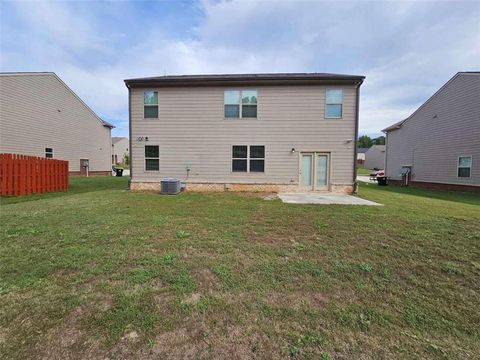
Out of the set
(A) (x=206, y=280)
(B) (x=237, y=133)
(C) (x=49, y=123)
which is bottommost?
(A) (x=206, y=280)

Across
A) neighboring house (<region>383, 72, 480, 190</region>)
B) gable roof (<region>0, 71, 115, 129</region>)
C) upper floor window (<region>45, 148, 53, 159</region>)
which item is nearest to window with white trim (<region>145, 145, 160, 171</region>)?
upper floor window (<region>45, 148, 53, 159</region>)

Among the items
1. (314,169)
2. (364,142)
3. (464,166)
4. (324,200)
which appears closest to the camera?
(324,200)

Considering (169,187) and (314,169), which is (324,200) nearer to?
(314,169)

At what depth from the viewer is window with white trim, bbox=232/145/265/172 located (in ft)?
38.4

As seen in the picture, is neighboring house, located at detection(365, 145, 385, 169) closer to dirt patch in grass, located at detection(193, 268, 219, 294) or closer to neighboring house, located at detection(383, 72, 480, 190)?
neighboring house, located at detection(383, 72, 480, 190)

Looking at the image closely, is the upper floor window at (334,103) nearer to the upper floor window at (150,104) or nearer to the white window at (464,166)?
Answer: the upper floor window at (150,104)

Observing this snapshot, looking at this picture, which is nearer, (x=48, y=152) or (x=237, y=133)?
(x=237, y=133)

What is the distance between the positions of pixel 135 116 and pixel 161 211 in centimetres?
698

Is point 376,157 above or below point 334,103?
below

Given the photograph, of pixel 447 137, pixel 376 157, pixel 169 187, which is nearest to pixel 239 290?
pixel 169 187

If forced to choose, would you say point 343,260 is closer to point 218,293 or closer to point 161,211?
point 218,293

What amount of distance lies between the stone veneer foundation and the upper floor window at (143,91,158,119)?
3.34 meters

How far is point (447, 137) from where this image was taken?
49.7ft

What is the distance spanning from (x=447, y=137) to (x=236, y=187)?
44.9ft
